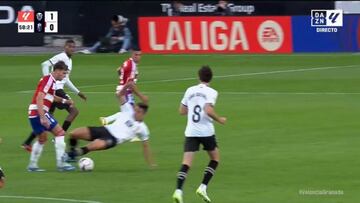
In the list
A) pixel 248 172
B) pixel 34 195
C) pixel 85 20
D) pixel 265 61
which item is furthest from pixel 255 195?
pixel 85 20

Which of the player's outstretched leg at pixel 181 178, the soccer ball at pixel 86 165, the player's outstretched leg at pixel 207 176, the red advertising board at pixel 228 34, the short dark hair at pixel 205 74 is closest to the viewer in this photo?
the player's outstretched leg at pixel 181 178

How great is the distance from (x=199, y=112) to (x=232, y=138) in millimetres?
6836

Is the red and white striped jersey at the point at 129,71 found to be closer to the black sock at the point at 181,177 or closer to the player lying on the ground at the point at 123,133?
the player lying on the ground at the point at 123,133

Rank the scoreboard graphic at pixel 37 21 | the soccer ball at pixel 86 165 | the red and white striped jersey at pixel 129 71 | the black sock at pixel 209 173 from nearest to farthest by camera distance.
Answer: the black sock at pixel 209 173 < the soccer ball at pixel 86 165 < the red and white striped jersey at pixel 129 71 < the scoreboard graphic at pixel 37 21

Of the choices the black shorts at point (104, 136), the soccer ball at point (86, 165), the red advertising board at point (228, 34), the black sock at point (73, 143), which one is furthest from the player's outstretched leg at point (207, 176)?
the red advertising board at point (228, 34)

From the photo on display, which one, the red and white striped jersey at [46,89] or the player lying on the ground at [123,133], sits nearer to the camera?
the red and white striped jersey at [46,89]

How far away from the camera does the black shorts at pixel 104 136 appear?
18.1 metres

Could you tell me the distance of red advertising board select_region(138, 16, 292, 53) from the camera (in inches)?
1716

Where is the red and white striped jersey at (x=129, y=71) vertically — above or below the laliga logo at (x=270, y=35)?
above

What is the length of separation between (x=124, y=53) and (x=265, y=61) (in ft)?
24.4

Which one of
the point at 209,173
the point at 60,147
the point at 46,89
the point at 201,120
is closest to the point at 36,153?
the point at 60,147

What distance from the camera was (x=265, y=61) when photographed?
41.5m

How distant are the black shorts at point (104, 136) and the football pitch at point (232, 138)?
0.50 meters

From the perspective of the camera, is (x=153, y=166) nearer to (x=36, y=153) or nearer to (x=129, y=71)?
(x=36, y=153)
